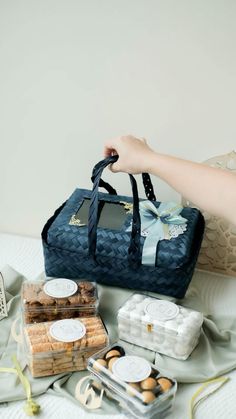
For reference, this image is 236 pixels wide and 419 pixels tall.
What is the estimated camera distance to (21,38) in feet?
3.88

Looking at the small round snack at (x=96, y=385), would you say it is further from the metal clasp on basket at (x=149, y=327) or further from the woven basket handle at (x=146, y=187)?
the woven basket handle at (x=146, y=187)

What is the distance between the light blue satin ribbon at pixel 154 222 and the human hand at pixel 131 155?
14 centimetres

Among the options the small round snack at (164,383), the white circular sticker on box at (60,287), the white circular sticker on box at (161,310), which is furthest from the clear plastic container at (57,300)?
the small round snack at (164,383)

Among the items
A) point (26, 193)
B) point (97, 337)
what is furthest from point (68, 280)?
point (26, 193)

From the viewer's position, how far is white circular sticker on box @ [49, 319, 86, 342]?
89 cm

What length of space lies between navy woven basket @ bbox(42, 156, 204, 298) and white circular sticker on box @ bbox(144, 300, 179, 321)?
8 centimetres

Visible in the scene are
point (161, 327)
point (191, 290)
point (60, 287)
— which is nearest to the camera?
point (161, 327)

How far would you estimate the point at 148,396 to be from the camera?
2.60ft

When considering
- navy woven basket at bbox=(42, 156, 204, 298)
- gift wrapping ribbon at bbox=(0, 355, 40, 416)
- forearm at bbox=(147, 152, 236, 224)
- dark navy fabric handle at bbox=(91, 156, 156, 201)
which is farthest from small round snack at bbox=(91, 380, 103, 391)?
dark navy fabric handle at bbox=(91, 156, 156, 201)

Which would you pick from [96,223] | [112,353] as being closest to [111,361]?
[112,353]

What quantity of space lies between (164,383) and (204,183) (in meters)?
0.36

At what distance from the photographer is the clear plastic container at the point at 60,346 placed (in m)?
0.87

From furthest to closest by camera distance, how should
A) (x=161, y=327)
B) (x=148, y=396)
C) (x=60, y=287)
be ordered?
(x=60, y=287), (x=161, y=327), (x=148, y=396)

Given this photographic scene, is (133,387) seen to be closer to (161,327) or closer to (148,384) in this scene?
(148,384)
